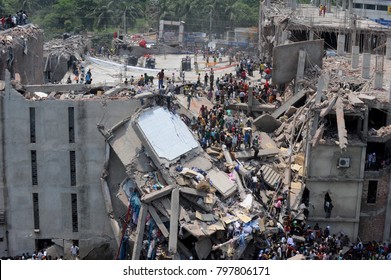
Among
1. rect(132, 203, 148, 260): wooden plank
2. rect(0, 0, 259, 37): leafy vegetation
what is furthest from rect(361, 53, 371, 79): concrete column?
rect(0, 0, 259, 37): leafy vegetation

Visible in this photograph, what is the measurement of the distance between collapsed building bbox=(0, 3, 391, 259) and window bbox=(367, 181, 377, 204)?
4 centimetres

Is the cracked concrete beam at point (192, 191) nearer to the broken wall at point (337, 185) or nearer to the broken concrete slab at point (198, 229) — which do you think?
the broken concrete slab at point (198, 229)

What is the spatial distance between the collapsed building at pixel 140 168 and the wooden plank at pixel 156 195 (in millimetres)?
368

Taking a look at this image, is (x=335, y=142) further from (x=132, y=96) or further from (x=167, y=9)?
(x=167, y=9)

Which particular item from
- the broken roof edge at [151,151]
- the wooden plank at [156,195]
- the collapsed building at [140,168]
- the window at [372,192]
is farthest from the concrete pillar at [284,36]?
the wooden plank at [156,195]

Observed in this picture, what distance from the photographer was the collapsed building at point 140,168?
2628 cm

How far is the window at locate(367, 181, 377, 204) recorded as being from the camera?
2769 centimetres

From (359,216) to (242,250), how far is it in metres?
5.96

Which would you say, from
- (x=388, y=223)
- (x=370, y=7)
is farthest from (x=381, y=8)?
(x=388, y=223)

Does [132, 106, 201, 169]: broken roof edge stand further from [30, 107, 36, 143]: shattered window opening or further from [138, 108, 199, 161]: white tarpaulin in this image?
[30, 107, 36, 143]: shattered window opening

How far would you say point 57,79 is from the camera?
133 feet

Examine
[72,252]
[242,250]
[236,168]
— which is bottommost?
[72,252]

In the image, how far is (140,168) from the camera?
26.4m

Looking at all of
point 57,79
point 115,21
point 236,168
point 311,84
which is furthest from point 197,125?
point 115,21
